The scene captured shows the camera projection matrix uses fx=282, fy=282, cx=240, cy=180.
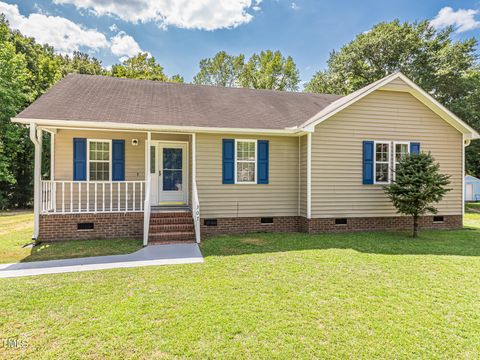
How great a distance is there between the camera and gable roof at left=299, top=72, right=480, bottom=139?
872 centimetres

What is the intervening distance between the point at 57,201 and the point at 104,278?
4.97m

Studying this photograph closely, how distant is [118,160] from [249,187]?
13.8 ft

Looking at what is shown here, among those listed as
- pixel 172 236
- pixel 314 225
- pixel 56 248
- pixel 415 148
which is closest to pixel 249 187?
pixel 314 225

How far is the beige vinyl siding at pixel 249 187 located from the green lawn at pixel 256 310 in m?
2.99

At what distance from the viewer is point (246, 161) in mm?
9172

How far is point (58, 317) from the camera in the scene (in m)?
3.46

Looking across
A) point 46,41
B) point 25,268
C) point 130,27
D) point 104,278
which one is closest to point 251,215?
point 104,278

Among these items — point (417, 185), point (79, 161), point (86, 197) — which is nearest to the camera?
point (417, 185)

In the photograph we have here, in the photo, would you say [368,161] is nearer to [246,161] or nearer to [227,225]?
[246,161]

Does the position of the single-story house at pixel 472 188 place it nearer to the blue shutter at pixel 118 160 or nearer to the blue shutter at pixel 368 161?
the blue shutter at pixel 368 161

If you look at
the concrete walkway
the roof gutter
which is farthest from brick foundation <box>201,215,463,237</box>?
the roof gutter

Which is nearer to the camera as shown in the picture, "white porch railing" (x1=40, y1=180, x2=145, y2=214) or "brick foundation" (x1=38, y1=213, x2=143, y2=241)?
"brick foundation" (x1=38, y1=213, x2=143, y2=241)

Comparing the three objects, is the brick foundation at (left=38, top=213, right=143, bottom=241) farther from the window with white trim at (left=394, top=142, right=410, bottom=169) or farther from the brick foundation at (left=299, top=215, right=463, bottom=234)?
the window with white trim at (left=394, top=142, right=410, bottom=169)

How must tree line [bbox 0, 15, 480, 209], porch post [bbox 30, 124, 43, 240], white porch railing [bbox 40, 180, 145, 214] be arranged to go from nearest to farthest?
1. porch post [bbox 30, 124, 43, 240]
2. white porch railing [bbox 40, 180, 145, 214]
3. tree line [bbox 0, 15, 480, 209]
